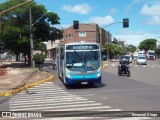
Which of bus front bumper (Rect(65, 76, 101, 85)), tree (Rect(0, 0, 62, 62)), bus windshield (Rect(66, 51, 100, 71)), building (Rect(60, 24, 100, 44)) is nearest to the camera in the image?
bus front bumper (Rect(65, 76, 101, 85))

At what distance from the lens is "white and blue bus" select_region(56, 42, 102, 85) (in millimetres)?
22266

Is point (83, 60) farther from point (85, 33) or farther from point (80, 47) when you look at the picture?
point (85, 33)

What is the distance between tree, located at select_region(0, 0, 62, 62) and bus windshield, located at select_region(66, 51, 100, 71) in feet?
90.1

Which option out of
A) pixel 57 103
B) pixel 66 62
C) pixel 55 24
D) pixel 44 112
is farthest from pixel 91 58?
pixel 55 24

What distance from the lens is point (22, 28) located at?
5238 cm

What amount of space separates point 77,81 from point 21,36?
31.5 m

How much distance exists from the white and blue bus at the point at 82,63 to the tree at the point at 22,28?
27318mm

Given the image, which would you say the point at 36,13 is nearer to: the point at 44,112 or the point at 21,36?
the point at 21,36

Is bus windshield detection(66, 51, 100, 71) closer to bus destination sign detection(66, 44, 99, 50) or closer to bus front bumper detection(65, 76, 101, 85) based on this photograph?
bus destination sign detection(66, 44, 99, 50)

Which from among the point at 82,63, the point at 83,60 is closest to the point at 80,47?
the point at 83,60

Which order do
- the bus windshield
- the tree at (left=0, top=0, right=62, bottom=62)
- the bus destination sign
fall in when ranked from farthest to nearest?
the tree at (left=0, top=0, right=62, bottom=62) → the bus destination sign → the bus windshield

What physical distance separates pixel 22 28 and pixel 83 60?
31.3 m

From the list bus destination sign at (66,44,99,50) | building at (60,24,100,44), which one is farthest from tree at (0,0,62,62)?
building at (60,24,100,44)

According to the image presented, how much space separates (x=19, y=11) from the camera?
5275cm
